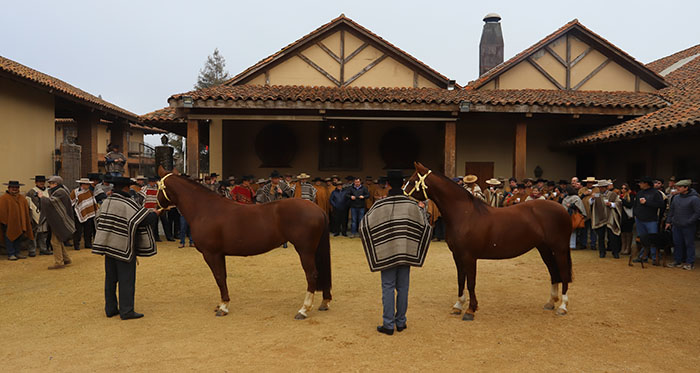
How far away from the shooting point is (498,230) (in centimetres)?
541

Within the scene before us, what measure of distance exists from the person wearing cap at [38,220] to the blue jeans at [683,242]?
521 inches

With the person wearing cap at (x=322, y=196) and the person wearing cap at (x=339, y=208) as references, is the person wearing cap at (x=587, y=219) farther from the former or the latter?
the person wearing cap at (x=322, y=196)

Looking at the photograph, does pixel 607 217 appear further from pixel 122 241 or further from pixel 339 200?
pixel 122 241

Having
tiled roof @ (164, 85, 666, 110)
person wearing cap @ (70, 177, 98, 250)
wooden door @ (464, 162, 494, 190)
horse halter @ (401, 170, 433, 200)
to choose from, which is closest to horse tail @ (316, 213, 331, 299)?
horse halter @ (401, 170, 433, 200)

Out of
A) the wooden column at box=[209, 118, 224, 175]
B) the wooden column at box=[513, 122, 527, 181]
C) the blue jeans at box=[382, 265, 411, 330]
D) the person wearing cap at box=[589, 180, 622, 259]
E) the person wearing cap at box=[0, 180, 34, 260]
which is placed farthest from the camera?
the wooden column at box=[209, 118, 224, 175]

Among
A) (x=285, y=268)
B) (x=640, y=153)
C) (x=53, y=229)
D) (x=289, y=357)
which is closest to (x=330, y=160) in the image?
(x=285, y=268)

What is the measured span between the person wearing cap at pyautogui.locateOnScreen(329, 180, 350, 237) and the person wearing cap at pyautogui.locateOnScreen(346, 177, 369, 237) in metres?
0.16

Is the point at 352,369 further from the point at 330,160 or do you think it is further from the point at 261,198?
the point at 330,160

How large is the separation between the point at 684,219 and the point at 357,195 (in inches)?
292

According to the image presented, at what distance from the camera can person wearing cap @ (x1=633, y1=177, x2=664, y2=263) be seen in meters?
8.53

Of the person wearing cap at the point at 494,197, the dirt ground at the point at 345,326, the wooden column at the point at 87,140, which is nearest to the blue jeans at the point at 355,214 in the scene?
the person wearing cap at the point at 494,197

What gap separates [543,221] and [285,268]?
186 inches

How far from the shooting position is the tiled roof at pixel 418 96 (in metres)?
11.7

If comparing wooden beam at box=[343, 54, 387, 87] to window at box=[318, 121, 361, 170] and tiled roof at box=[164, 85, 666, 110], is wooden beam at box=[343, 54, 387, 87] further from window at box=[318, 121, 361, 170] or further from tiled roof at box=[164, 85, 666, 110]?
window at box=[318, 121, 361, 170]
